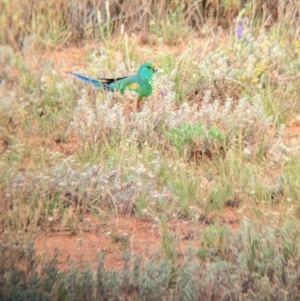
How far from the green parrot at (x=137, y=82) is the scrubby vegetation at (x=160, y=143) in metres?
0.08

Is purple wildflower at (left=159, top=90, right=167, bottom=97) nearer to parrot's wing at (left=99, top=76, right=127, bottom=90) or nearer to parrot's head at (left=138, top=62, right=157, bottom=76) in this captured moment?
parrot's head at (left=138, top=62, right=157, bottom=76)

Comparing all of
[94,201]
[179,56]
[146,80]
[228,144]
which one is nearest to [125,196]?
[94,201]

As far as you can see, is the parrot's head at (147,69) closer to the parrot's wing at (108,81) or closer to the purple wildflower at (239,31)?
the parrot's wing at (108,81)

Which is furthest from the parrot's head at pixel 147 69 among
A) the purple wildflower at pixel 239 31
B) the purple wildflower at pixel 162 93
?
the purple wildflower at pixel 239 31

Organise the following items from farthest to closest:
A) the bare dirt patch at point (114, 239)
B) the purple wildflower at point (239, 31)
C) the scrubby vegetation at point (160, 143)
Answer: the purple wildflower at point (239, 31)
the bare dirt patch at point (114, 239)
the scrubby vegetation at point (160, 143)

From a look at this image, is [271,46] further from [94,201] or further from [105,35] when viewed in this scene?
[94,201]

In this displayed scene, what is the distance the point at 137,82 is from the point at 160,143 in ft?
1.99

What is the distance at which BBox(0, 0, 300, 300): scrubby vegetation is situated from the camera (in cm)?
386

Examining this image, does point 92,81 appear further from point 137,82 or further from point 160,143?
point 160,143

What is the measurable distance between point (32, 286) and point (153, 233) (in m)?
1.08

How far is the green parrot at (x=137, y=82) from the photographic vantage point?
600 centimetres

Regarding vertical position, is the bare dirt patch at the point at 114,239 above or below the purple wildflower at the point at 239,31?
above

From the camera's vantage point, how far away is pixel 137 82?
602 centimetres

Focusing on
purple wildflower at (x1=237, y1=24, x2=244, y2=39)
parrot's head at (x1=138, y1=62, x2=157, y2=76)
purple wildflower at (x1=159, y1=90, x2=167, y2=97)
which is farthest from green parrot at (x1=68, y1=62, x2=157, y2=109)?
purple wildflower at (x1=237, y1=24, x2=244, y2=39)
